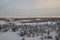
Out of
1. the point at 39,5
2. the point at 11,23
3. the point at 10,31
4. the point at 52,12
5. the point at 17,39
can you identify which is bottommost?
the point at 17,39

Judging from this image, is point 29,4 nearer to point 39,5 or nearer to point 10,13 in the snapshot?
point 39,5

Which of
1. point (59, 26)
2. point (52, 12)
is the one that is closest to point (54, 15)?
point (52, 12)

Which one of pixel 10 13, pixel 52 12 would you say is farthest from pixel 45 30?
pixel 10 13

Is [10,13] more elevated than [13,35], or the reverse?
[10,13]

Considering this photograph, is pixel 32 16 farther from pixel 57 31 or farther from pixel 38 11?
pixel 57 31

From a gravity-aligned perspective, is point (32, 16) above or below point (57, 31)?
above

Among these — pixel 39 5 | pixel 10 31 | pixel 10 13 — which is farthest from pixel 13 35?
pixel 39 5

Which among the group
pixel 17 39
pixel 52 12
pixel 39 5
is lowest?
pixel 17 39

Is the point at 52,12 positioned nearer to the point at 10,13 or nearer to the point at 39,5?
the point at 39,5
